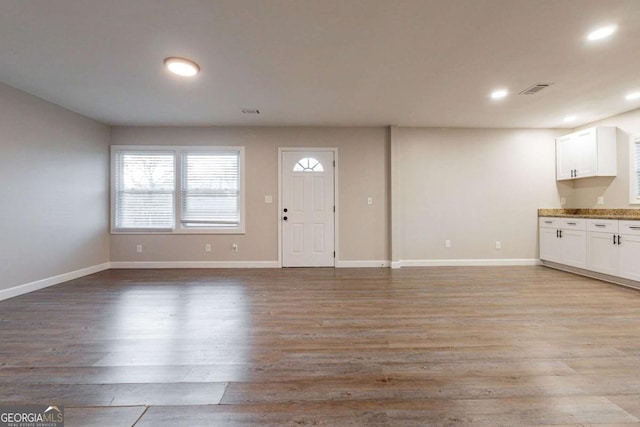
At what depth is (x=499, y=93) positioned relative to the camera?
3602 millimetres

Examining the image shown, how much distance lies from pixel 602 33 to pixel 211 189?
17.1ft

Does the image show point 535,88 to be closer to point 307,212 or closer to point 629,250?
point 629,250

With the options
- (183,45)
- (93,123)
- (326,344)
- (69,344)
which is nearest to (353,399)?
(326,344)

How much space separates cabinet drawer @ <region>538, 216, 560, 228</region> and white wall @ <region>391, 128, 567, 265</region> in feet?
0.40

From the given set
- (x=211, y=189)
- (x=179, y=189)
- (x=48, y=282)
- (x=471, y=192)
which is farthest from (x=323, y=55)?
(x=48, y=282)

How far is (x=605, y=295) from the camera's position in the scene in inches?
132

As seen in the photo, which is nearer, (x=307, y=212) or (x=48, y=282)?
(x=48, y=282)

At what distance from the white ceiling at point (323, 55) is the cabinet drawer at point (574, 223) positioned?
167 cm

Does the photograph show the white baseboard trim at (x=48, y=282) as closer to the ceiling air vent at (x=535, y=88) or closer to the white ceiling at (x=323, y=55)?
the white ceiling at (x=323, y=55)

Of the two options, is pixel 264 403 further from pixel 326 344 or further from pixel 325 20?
pixel 325 20

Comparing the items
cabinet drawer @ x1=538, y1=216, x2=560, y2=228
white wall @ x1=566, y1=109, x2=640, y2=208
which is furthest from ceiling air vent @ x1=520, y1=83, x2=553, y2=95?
cabinet drawer @ x1=538, y1=216, x2=560, y2=228

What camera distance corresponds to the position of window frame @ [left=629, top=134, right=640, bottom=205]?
4.13 m

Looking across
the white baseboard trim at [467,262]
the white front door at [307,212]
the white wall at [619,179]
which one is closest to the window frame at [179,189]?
the white front door at [307,212]

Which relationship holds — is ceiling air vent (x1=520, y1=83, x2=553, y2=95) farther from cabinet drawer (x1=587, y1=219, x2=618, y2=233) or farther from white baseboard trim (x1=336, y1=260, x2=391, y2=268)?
white baseboard trim (x1=336, y1=260, x2=391, y2=268)
